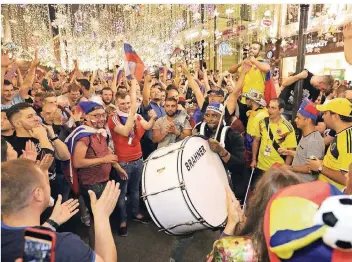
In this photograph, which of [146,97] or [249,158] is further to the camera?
[146,97]

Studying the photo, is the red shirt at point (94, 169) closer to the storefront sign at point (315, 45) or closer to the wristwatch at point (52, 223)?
the wristwatch at point (52, 223)

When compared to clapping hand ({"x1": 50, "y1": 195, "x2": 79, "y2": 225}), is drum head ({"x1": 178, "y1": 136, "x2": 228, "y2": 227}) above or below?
below

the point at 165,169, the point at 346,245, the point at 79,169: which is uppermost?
the point at 346,245

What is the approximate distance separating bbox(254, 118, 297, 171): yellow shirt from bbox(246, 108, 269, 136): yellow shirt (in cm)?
25

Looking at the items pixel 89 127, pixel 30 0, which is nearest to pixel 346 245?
pixel 30 0

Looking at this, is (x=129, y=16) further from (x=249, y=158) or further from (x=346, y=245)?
(x=346, y=245)

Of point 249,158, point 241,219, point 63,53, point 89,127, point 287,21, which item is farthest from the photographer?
point 63,53

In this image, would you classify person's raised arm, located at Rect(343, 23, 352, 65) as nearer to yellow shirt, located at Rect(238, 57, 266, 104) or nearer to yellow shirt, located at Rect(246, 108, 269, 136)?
yellow shirt, located at Rect(246, 108, 269, 136)

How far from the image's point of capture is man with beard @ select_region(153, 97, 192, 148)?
4.01 m

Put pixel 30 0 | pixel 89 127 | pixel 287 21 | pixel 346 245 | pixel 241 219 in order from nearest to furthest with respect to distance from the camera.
Answer: pixel 346 245 → pixel 241 219 → pixel 30 0 → pixel 89 127 → pixel 287 21

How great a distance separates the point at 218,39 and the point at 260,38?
12.6 ft

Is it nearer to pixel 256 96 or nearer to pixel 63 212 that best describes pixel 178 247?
pixel 63 212

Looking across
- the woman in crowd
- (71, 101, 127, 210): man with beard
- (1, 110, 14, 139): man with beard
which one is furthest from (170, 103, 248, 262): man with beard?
(1, 110, 14, 139): man with beard

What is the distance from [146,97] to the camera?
5535mm
